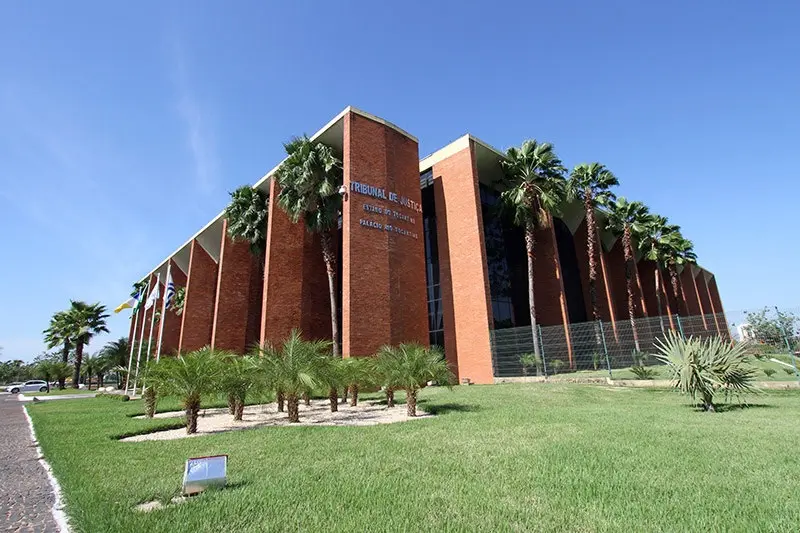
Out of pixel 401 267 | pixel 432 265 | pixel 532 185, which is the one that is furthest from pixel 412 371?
pixel 532 185

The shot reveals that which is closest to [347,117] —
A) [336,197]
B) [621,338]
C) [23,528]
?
[336,197]

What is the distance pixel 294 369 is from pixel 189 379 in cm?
231

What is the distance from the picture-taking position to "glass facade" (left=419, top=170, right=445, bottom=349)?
75.0ft

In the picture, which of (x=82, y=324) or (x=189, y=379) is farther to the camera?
(x=82, y=324)

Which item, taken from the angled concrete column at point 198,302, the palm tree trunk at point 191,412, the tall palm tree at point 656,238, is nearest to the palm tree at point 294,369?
the palm tree trunk at point 191,412

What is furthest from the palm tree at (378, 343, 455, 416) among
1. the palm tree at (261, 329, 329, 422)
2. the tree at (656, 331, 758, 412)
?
the tree at (656, 331, 758, 412)

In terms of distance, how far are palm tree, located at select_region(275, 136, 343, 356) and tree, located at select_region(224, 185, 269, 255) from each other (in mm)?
5249

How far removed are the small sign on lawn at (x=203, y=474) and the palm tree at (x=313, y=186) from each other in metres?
17.5

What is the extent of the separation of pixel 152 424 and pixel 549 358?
15.8 m

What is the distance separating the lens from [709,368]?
30.9 feet

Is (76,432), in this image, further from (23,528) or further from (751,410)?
(751,410)

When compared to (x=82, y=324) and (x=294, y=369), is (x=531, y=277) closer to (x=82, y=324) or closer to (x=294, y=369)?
(x=294, y=369)

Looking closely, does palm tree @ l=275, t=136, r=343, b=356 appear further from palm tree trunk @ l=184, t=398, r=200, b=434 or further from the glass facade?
palm tree trunk @ l=184, t=398, r=200, b=434

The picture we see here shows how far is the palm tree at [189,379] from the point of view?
8.88 m
